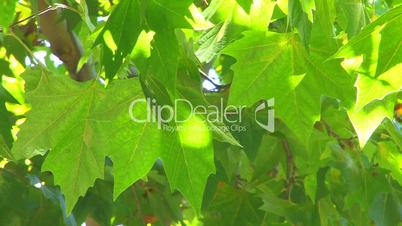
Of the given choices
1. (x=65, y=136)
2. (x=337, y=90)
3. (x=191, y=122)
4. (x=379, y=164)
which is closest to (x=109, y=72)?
(x=191, y=122)

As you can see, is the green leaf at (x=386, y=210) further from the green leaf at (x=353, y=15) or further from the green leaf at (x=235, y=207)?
the green leaf at (x=353, y=15)

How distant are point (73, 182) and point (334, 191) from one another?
92cm

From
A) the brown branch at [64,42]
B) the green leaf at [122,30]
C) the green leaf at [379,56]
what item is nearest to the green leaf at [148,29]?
the green leaf at [122,30]

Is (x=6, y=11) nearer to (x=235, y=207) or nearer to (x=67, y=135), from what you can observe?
(x=67, y=135)

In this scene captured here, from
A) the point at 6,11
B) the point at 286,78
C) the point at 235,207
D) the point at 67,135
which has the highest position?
the point at 6,11

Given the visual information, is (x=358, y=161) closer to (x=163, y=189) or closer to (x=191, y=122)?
(x=163, y=189)

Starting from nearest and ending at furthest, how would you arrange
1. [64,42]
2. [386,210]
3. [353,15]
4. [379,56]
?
[379,56], [353,15], [386,210], [64,42]

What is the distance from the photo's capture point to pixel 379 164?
205cm

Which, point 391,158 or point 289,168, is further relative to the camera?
point 289,168

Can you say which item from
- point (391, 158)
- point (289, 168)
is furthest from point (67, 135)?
point (391, 158)

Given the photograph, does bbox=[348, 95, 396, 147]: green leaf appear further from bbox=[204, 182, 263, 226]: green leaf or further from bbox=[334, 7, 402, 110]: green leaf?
bbox=[204, 182, 263, 226]: green leaf

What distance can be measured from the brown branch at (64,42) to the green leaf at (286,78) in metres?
1.03

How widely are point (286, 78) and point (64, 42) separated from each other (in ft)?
3.88

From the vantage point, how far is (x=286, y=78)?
4.76 feet
